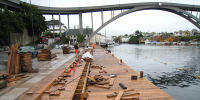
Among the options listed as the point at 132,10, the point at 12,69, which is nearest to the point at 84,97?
the point at 12,69

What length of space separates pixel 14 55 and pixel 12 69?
0.91 metres

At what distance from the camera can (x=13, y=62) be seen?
8.83 m

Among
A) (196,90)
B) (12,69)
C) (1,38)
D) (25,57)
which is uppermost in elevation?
(1,38)

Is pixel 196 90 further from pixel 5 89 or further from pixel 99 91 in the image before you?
pixel 5 89

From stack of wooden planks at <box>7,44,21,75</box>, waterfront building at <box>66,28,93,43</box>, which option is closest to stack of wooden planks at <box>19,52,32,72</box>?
stack of wooden planks at <box>7,44,21,75</box>

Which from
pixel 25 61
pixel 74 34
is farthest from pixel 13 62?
pixel 74 34

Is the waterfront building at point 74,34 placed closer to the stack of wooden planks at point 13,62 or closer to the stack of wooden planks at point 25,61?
the stack of wooden planks at point 25,61

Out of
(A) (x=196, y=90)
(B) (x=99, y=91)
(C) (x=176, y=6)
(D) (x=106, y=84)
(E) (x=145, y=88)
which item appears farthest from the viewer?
(C) (x=176, y=6)

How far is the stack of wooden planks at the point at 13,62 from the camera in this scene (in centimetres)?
859

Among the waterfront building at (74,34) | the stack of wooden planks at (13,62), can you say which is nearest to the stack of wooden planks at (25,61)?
the stack of wooden planks at (13,62)

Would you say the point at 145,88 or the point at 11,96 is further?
the point at 145,88

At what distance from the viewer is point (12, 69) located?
8.73 meters

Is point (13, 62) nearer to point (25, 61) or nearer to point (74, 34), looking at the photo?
point (25, 61)

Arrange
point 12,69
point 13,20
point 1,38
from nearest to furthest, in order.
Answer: point 12,69
point 1,38
point 13,20
